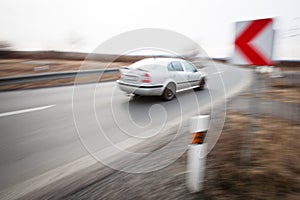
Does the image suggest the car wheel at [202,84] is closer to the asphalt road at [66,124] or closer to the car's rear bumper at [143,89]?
the asphalt road at [66,124]

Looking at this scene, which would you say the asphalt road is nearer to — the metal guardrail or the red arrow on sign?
the metal guardrail

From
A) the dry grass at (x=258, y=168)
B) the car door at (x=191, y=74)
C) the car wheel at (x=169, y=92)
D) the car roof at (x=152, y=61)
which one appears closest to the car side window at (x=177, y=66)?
the car roof at (x=152, y=61)

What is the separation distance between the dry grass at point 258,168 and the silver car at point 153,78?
Result: 313 cm

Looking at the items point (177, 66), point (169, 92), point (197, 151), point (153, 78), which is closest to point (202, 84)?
point (177, 66)

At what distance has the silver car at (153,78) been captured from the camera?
22.2 feet

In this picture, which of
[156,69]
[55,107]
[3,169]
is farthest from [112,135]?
[156,69]

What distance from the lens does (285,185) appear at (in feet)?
8.61

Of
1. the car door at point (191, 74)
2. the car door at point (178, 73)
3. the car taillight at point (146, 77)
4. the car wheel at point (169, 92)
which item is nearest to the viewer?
the car taillight at point (146, 77)

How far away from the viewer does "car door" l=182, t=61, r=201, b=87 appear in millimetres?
8469

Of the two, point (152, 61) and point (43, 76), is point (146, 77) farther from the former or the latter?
point (43, 76)

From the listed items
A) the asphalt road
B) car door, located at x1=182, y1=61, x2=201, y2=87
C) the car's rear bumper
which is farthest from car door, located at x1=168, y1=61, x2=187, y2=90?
the car's rear bumper

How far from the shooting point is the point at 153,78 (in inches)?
268

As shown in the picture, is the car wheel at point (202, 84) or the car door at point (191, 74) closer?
the car door at point (191, 74)

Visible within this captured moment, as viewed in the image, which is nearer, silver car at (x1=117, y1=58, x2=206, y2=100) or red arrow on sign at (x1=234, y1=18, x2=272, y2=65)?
red arrow on sign at (x1=234, y1=18, x2=272, y2=65)
